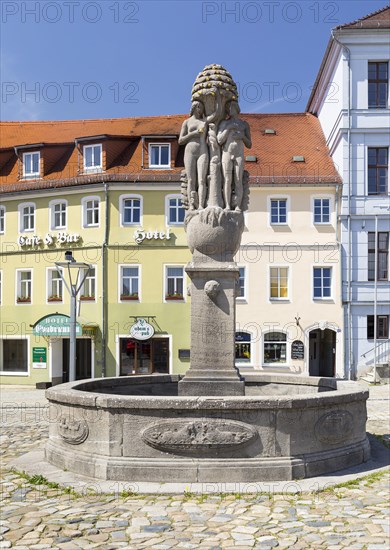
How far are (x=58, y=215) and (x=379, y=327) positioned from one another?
596 inches

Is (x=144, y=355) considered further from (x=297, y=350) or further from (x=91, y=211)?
(x=91, y=211)

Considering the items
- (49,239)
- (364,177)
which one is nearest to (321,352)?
(364,177)

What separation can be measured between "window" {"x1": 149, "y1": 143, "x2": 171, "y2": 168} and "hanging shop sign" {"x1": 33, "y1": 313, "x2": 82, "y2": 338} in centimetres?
798

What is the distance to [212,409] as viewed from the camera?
7094mm

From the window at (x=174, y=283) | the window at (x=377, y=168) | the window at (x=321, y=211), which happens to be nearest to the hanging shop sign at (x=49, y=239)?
the window at (x=174, y=283)

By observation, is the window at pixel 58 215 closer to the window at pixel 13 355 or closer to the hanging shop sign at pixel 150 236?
the hanging shop sign at pixel 150 236

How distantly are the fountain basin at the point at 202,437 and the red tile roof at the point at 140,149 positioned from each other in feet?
71.2

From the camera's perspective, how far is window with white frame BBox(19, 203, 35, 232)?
2995 cm

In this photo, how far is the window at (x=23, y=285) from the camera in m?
29.6

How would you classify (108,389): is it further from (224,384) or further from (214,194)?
(214,194)

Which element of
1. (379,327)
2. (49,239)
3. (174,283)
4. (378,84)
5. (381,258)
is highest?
(378,84)

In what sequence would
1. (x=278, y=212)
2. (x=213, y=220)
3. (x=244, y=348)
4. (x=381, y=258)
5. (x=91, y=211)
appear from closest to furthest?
(x=213, y=220)
(x=381, y=258)
(x=244, y=348)
(x=278, y=212)
(x=91, y=211)

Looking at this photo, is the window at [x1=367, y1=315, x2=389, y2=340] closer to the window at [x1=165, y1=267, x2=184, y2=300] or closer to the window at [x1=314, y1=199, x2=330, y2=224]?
the window at [x1=314, y1=199, x2=330, y2=224]

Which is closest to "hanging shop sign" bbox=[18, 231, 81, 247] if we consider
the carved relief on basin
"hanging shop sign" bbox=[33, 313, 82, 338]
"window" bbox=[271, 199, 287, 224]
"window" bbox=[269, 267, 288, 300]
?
"hanging shop sign" bbox=[33, 313, 82, 338]
